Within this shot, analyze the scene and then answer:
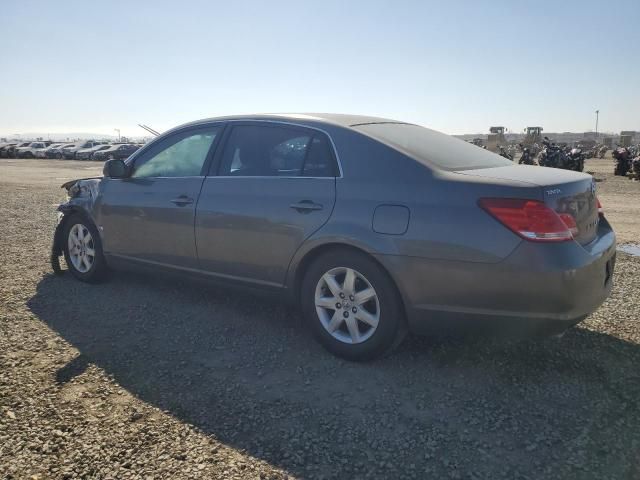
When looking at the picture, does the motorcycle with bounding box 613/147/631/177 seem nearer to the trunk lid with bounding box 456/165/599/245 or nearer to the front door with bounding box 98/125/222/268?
the trunk lid with bounding box 456/165/599/245

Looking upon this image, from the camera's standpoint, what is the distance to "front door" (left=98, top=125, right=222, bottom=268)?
426cm

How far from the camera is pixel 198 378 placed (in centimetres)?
326

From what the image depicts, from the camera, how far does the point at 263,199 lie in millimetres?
3762

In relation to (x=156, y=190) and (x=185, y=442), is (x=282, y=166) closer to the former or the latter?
(x=156, y=190)

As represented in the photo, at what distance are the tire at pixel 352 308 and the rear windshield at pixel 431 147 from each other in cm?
76

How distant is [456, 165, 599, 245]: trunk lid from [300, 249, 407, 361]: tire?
855mm

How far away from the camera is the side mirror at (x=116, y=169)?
4707 mm

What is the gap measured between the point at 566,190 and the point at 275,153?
6.51 feet

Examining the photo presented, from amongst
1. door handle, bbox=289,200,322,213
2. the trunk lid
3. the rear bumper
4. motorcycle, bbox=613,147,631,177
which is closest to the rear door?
door handle, bbox=289,200,322,213

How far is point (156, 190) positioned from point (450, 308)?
272 cm

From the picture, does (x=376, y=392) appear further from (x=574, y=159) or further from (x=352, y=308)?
(x=574, y=159)

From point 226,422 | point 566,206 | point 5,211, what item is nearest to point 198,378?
point 226,422

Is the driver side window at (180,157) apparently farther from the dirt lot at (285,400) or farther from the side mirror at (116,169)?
the dirt lot at (285,400)

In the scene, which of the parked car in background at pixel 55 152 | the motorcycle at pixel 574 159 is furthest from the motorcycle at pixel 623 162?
the parked car in background at pixel 55 152
